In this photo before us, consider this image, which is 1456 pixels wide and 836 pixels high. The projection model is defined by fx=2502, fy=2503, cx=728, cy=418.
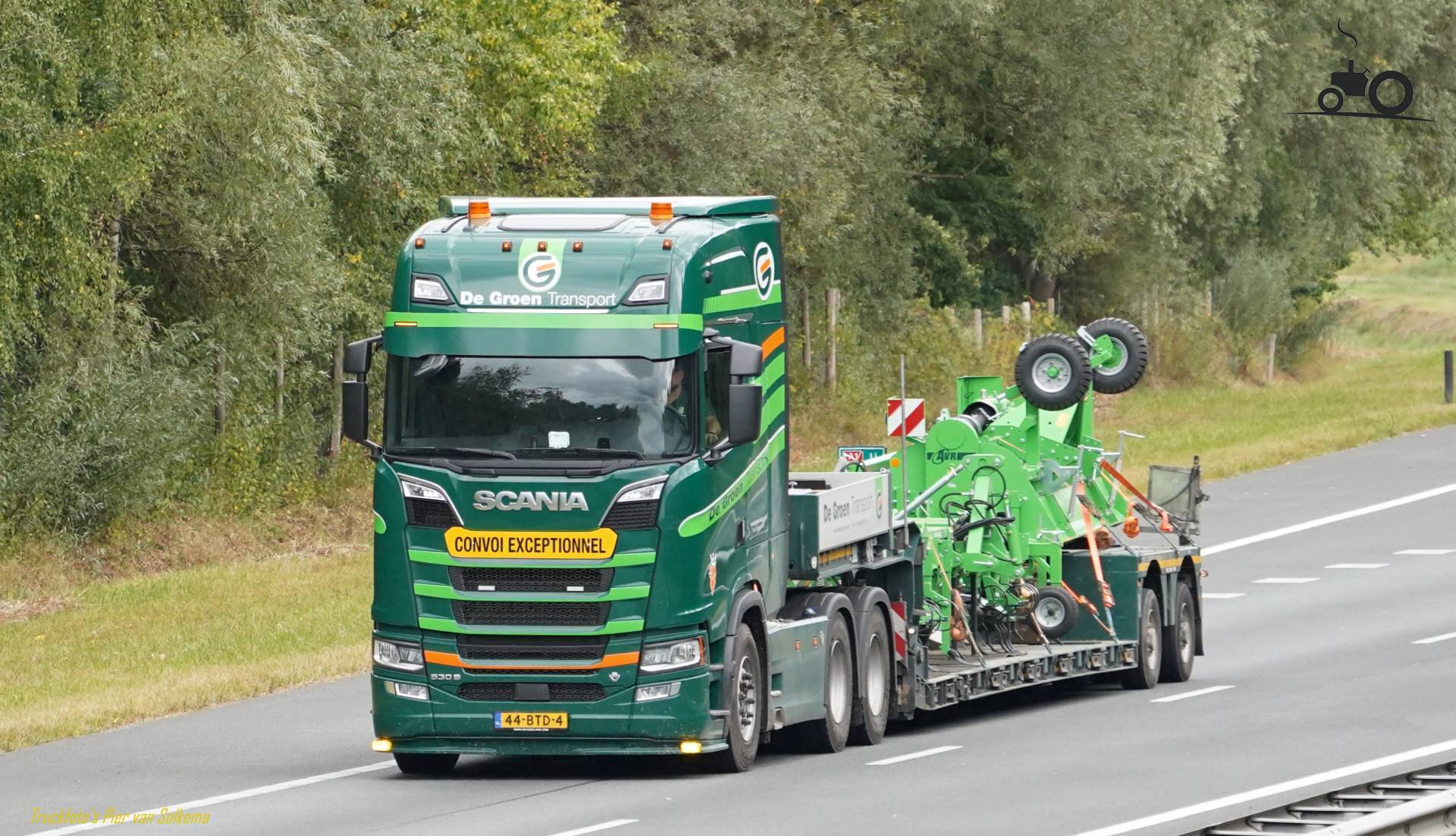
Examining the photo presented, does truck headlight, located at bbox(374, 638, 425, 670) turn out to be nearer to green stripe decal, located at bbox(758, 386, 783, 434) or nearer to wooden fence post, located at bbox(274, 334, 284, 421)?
green stripe decal, located at bbox(758, 386, 783, 434)

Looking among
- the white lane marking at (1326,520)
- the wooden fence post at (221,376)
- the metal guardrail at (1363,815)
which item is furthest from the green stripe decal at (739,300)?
the white lane marking at (1326,520)

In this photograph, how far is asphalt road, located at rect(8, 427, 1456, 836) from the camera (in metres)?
13.2

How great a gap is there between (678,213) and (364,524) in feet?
55.3

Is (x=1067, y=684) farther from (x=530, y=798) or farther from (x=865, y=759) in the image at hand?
(x=530, y=798)

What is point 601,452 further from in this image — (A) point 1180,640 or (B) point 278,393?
(B) point 278,393

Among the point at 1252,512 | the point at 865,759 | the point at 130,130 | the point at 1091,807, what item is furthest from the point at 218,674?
the point at 1252,512

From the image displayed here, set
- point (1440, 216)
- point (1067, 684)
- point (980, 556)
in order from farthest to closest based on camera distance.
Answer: point (1440, 216)
point (1067, 684)
point (980, 556)

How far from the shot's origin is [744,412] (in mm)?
14250

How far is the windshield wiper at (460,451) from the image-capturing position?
1430 centimetres

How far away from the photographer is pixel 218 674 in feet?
67.5

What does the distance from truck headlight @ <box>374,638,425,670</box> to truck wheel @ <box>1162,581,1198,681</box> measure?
346 inches

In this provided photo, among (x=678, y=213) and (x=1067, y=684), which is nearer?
(x=678, y=213)

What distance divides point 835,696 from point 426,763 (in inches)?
107

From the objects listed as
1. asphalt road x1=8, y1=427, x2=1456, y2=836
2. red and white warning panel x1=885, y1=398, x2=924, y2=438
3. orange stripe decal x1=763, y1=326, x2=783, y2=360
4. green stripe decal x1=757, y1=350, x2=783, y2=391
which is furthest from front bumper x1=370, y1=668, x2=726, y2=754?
red and white warning panel x1=885, y1=398, x2=924, y2=438
